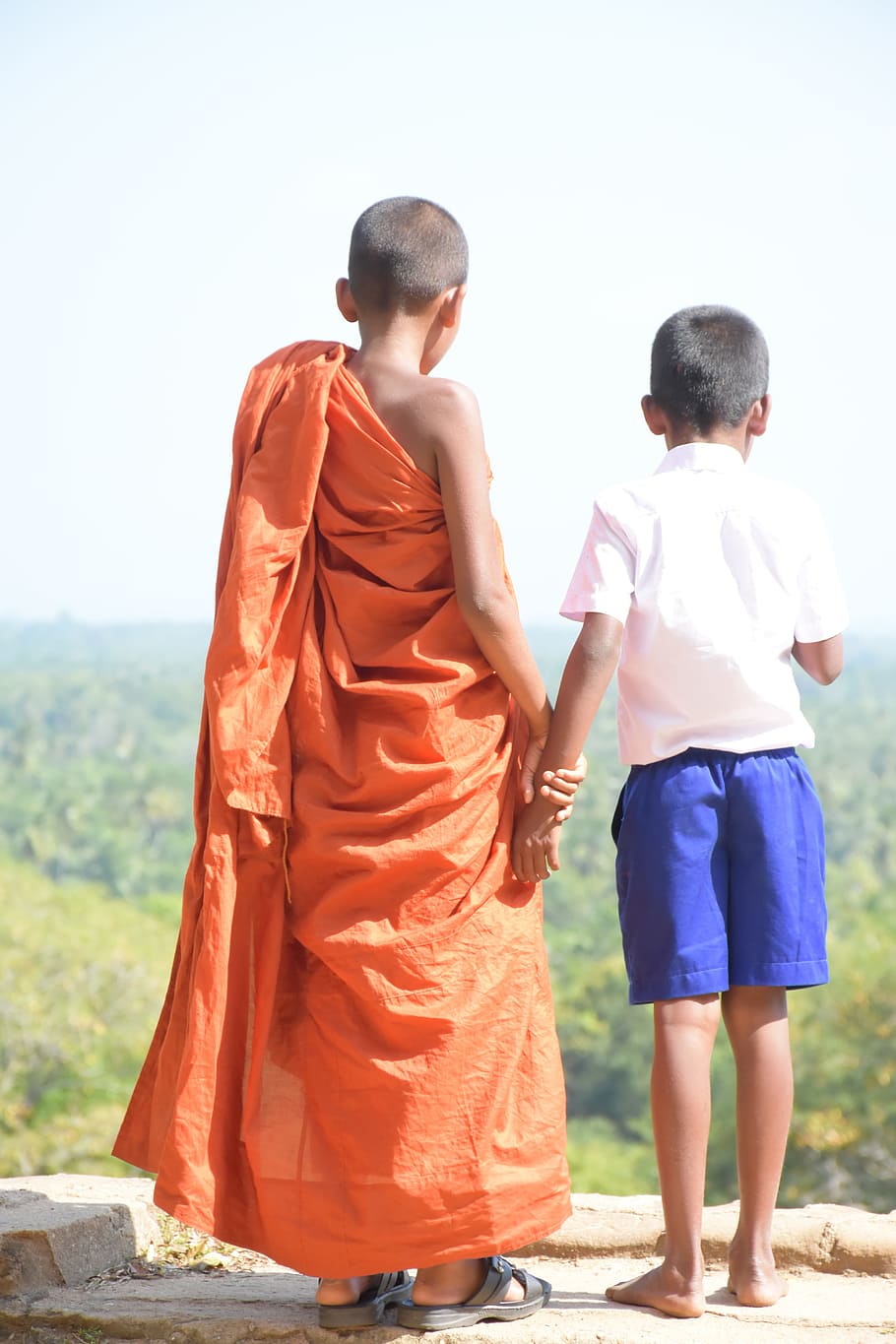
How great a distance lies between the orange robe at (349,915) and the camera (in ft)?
7.70

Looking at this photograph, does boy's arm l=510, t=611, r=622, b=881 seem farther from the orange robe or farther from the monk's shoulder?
the monk's shoulder

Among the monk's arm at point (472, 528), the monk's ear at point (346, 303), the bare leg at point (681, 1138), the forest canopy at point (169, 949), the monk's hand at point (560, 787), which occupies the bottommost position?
the forest canopy at point (169, 949)

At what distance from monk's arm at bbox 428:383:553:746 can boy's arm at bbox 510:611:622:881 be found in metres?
0.08

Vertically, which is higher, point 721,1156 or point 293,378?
point 293,378

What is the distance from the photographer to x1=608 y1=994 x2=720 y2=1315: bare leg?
2443mm

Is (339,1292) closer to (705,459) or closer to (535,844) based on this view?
(535,844)

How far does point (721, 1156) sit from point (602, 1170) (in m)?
3.82

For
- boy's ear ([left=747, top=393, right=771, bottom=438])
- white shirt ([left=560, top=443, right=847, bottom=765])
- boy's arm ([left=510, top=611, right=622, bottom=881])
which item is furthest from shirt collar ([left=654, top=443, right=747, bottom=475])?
boy's arm ([left=510, top=611, right=622, bottom=881])

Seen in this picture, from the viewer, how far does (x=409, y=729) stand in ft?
7.95

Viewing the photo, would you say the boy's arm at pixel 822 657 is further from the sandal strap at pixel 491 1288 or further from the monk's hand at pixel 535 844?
the sandal strap at pixel 491 1288

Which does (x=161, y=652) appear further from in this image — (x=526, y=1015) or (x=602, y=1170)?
(x=526, y=1015)

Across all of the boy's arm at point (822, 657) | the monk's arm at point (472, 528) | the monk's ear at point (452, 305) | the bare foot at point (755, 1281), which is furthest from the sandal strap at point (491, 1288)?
the monk's ear at point (452, 305)

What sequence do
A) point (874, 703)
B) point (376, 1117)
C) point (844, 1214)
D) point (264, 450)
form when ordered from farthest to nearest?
point (874, 703), point (844, 1214), point (264, 450), point (376, 1117)

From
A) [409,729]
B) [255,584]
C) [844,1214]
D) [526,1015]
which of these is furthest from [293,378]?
[844,1214]
